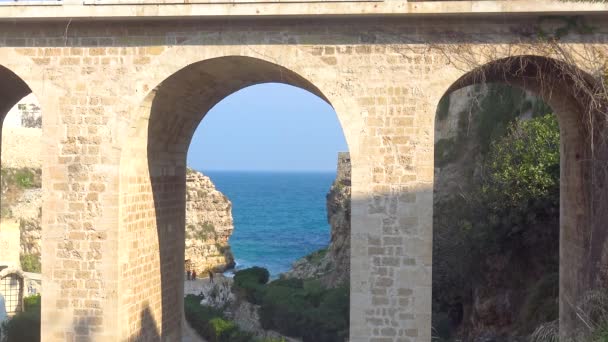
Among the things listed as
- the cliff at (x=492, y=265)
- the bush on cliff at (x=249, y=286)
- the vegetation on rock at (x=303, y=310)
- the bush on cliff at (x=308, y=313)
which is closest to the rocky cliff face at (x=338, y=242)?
the vegetation on rock at (x=303, y=310)

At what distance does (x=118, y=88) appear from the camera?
864cm

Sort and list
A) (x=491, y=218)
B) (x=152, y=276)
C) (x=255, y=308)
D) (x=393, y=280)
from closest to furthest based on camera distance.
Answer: (x=393, y=280)
(x=152, y=276)
(x=491, y=218)
(x=255, y=308)

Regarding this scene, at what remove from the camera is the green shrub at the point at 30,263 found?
83.6 feet

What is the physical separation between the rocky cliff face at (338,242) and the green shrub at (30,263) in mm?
11206

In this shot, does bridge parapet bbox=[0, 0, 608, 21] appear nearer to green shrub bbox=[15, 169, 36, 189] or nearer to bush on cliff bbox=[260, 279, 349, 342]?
bush on cliff bbox=[260, 279, 349, 342]

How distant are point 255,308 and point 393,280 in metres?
11.5

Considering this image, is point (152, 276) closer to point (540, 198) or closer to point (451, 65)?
point (451, 65)

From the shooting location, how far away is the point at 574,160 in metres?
10.1

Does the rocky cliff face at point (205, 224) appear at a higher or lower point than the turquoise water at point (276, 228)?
higher

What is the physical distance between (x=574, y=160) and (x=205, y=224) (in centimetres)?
2146

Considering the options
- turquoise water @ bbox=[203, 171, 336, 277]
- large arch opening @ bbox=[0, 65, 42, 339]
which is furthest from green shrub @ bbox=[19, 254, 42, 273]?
turquoise water @ bbox=[203, 171, 336, 277]

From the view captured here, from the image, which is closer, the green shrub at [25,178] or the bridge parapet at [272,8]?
the bridge parapet at [272,8]

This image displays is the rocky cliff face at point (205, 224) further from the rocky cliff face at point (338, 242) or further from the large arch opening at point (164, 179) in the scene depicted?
the large arch opening at point (164, 179)


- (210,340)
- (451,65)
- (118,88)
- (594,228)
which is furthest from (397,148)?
(210,340)
